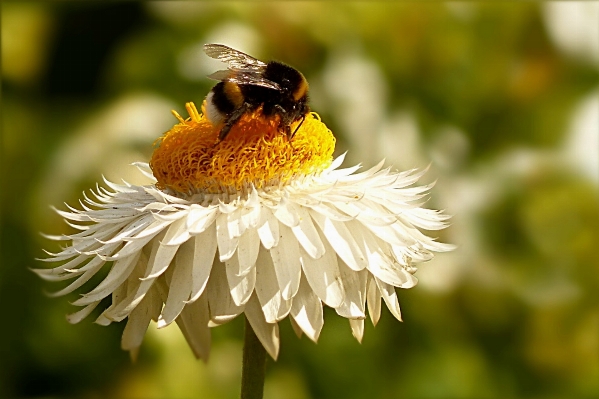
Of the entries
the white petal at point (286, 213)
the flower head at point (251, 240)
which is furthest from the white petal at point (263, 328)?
the white petal at point (286, 213)

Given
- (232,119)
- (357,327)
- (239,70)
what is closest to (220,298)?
(357,327)

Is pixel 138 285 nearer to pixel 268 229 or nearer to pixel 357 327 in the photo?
pixel 268 229

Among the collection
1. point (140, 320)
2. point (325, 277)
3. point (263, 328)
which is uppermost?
point (325, 277)

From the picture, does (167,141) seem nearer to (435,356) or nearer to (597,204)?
(435,356)

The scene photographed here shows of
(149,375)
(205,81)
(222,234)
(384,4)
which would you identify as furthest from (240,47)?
(222,234)

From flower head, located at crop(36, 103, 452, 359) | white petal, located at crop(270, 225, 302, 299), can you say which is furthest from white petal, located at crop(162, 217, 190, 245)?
white petal, located at crop(270, 225, 302, 299)

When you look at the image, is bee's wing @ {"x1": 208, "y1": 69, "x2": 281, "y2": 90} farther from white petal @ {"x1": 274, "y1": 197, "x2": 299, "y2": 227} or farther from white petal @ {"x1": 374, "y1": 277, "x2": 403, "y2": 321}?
white petal @ {"x1": 374, "y1": 277, "x2": 403, "y2": 321}
